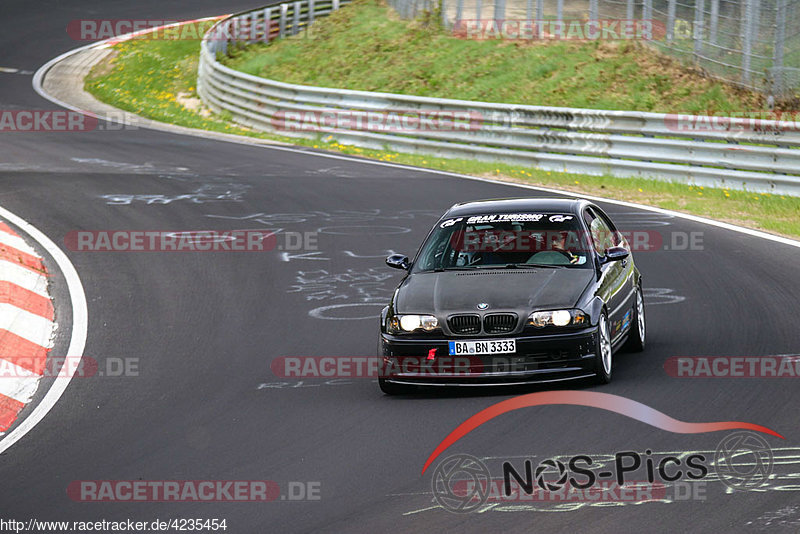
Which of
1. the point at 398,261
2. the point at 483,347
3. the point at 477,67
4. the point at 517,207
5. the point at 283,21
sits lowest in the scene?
the point at 477,67

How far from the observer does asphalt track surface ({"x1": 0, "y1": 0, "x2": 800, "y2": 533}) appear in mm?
6859

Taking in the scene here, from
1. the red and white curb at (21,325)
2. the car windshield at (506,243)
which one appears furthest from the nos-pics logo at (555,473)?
the red and white curb at (21,325)

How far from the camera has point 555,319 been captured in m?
9.12

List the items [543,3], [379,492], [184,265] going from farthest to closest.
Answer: [543,3]
[184,265]
[379,492]

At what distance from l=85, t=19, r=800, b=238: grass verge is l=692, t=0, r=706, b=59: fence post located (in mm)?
5142

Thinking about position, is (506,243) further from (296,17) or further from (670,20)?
(296,17)

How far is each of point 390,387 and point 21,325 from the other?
4176mm

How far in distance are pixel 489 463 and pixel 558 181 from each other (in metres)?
13.9

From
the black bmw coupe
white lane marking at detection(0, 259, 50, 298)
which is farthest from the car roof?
white lane marking at detection(0, 259, 50, 298)

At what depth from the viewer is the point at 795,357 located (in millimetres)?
9812

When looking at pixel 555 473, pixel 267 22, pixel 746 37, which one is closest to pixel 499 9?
pixel 746 37

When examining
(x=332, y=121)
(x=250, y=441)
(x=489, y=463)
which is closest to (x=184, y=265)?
(x=250, y=441)

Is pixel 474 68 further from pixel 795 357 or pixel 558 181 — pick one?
pixel 795 357

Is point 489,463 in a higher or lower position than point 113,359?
higher
